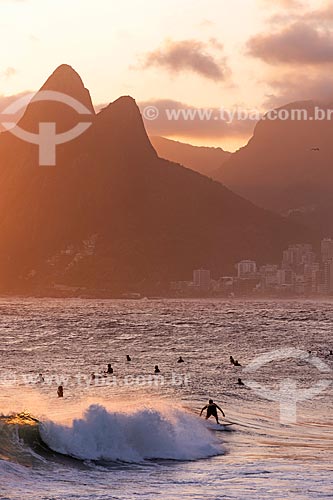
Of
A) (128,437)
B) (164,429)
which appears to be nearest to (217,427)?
(164,429)

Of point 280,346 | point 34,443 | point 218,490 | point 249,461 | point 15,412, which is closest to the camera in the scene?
point 218,490

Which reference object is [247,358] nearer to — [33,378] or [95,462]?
[33,378]

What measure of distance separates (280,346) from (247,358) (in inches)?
717

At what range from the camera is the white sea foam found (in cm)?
3512

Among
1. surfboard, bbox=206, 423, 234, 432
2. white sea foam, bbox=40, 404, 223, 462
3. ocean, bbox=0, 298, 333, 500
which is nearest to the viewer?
ocean, bbox=0, 298, 333, 500

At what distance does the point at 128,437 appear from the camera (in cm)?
3697

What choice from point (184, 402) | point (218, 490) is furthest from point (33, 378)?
point (218, 490)

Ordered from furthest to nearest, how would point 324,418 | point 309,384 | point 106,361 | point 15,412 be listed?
1. point 106,361
2. point 309,384
3. point 324,418
4. point 15,412

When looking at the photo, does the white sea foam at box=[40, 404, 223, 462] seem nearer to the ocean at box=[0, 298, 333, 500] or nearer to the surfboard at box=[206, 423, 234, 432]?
the ocean at box=[0, 298, 333, 500]

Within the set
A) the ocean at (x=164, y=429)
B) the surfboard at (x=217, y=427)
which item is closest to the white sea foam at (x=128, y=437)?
the ocean at (x=164, y=429)

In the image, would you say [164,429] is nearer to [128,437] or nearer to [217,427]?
[128,437]

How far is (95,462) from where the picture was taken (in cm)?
3356

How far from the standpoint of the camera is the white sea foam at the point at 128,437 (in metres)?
35.1

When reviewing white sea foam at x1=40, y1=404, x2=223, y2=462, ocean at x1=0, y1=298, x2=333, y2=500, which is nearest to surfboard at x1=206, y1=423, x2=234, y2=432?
ocean at x1=0, y1=298, x2=333, y2=500
